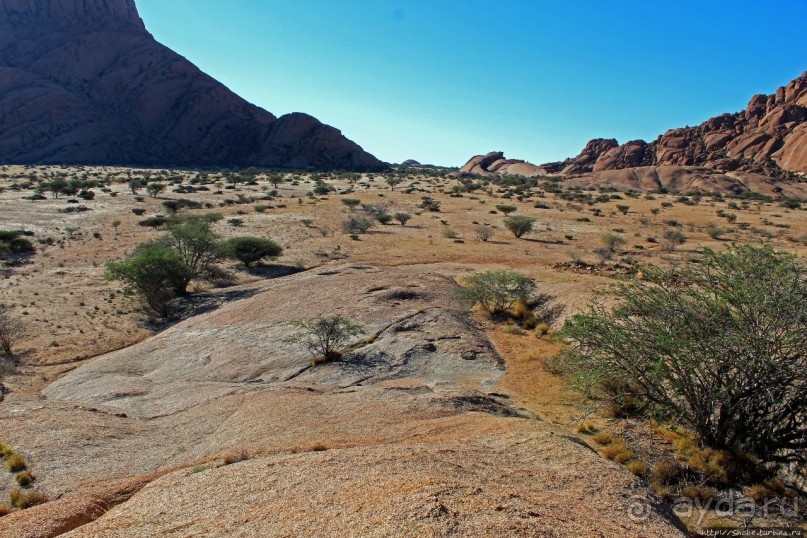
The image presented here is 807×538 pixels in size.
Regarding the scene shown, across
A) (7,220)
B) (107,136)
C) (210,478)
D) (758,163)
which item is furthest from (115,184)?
(758,163)

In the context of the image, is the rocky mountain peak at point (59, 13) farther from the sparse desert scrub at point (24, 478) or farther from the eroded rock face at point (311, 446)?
the sparse desert scrub at point (24, 478)

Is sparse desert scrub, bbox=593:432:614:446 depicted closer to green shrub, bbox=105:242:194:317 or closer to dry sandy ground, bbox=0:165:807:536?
dry sandy ground, bbox=0:165:807:536

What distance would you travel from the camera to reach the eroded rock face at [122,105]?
349ft

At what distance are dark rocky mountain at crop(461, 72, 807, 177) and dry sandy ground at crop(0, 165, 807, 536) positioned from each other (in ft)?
260

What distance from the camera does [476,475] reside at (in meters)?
6.41

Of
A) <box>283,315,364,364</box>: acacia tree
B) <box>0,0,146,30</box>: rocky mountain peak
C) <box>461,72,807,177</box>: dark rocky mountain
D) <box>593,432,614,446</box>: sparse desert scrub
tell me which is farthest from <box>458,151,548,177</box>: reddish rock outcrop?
<box>593,432,614,446</box>: sparse desert scrub

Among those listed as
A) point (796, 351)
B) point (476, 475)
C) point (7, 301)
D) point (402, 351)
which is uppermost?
point (796, 351)

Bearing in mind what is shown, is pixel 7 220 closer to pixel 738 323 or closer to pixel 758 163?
pixel 738 323

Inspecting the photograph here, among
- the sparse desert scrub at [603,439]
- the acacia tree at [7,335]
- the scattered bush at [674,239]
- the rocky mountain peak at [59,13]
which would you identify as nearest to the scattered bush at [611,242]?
the scattered bush at [674,239]

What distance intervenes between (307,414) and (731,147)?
123m

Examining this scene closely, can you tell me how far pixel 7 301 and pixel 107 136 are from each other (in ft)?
341

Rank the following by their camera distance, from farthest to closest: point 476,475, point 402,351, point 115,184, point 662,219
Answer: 1. point 115,184
2. point 662,219
3. point 402,351
4. point 476,475

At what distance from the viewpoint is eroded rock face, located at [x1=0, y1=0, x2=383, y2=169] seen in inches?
4188

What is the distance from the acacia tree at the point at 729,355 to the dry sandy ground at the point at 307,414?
6.63 feet
